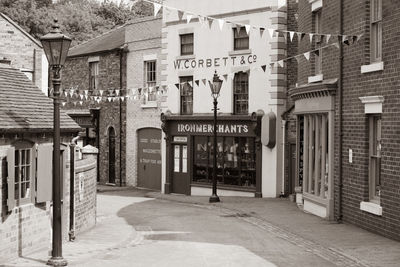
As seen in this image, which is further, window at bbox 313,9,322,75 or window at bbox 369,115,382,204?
window at bbox 313,9,322,75

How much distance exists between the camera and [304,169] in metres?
22.0

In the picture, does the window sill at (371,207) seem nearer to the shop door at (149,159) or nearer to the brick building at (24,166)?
the brick building at (24,166)

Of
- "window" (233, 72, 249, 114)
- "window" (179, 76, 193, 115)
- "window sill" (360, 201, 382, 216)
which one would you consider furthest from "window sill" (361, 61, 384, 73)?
"window" (179, 76, 193, 115)

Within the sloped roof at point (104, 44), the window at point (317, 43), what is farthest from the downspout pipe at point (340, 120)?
the sloped roof at point (104, 44)

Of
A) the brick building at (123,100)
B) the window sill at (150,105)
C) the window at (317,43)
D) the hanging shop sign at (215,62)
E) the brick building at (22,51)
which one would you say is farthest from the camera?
the brick building at (123,100)

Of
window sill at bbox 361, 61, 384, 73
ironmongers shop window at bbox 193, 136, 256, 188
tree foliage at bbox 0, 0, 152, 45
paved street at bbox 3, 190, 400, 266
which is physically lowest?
paved street at bbox 3, 190, 400, 266

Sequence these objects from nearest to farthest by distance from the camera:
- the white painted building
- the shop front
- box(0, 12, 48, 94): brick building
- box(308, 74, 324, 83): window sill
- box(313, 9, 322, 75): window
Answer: box(308, 74, 324, 83): window sill → box(313, 9, 322, 75): window → box(0, 12, 48, 94): brick building → the white painted building → the shop front

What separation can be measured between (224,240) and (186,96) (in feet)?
49.3

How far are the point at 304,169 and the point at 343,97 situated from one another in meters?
3.71

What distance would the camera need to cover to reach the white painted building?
2747cm

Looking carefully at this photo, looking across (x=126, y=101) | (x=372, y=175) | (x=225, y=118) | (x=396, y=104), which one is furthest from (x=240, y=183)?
(x=396, y=104)

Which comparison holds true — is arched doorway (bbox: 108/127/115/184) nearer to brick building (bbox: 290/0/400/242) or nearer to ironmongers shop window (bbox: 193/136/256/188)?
ironmongers shop window (bbox: 193/136/256/188)

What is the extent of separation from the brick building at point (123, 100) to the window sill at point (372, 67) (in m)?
15.9

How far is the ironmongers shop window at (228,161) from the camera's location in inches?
1118
